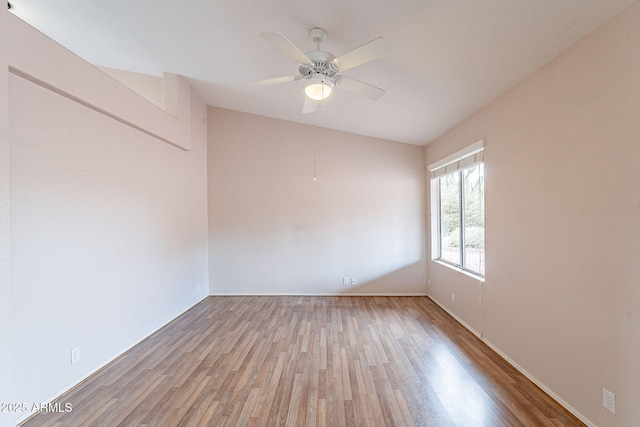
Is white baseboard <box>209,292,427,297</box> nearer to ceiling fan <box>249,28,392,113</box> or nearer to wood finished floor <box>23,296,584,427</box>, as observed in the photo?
wood finished floor <box>23,296,584,427</box>

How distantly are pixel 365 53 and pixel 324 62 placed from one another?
1.27 feet

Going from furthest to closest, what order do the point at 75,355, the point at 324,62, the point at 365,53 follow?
1. the point at 75,355
2. the point at 324,62
3. the point at 365,53

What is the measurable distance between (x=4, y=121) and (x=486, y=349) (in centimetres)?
428

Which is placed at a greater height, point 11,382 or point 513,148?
point 513,148

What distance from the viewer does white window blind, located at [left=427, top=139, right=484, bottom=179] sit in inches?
120

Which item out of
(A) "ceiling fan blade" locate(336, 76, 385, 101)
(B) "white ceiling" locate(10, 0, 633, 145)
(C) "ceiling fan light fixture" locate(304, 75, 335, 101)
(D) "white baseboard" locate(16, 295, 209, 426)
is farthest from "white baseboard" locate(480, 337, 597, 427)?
(D) "white baseboard" locate(16, 295, 209, 426)

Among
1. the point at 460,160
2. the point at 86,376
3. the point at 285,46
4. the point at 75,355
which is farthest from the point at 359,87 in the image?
the point at 86,376

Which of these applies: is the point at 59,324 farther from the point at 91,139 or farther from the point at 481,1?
the point at 481,1

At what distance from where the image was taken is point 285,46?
1.82 meters

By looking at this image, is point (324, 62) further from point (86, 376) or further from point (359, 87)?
point (86, 376)

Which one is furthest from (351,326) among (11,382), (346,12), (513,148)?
(346,12)

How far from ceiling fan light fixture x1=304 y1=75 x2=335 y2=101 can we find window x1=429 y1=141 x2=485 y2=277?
1.91m

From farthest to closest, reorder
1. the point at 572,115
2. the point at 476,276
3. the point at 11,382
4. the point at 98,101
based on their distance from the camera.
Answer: the point at 476,276 → the point at 98,101 → the point at 572,115 → the point at 11,382

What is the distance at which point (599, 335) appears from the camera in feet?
5.56
